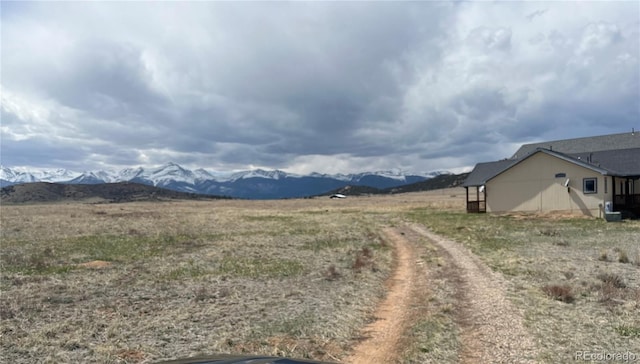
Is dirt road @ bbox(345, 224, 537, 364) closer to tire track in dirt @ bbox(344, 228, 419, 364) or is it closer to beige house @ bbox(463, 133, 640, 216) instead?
tire track in dirt @ bbox(344, 228, 419, 364)

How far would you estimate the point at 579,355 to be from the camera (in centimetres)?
779

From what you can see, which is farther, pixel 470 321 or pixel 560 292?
pixel 560 292

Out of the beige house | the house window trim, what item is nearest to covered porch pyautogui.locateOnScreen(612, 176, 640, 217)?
the beige house

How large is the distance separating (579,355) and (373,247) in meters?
16.5

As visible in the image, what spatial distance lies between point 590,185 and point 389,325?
35688 millimetres

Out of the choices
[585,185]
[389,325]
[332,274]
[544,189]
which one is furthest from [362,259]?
[544,189]

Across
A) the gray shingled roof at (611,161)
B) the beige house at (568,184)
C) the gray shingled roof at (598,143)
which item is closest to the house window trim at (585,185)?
the beige house at (568,184)

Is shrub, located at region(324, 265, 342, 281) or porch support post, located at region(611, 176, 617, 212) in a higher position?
porch support post, located at region(611, 176, 617, 212)

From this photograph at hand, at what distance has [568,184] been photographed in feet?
130

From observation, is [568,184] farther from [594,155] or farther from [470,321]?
[470,321]

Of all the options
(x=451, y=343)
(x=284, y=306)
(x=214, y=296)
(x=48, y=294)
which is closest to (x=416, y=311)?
(x=451, y=343)

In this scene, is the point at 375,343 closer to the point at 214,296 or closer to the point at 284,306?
the point at 284,306

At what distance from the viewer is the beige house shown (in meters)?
38.4

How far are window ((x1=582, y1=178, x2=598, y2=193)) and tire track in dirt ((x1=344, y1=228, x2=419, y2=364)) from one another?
28.3 m
